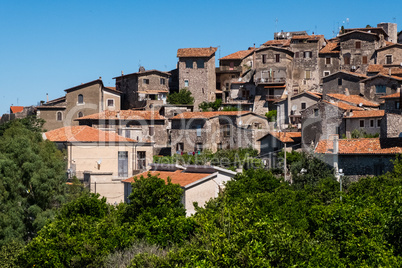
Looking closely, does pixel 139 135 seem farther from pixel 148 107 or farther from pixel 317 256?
pixel 317 256

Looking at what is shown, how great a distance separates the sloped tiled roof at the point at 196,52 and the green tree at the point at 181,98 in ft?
14.7

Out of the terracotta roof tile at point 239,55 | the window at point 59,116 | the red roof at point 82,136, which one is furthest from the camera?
the terracotta roof tile at point 239,55

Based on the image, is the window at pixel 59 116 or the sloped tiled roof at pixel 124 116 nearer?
the sloped tiled roof at pixel 124 116

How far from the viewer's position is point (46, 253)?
24.1 m

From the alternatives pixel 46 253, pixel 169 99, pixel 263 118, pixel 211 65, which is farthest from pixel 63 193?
pixel 211 65

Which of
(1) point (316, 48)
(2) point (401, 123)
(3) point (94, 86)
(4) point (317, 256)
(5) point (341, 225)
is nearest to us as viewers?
(4) point (317, 256)

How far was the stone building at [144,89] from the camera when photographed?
7438 cm

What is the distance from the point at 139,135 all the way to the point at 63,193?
2744cm

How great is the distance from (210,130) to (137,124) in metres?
7.70

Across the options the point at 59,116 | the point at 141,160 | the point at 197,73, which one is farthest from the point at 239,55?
the point at 141,160

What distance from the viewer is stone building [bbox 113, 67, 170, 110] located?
74375mm

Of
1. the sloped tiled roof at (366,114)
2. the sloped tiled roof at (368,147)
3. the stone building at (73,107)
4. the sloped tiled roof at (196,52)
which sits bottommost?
the sloped tiled roof at (368,147)

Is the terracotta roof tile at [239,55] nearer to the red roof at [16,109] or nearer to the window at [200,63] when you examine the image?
the window at [200,63]

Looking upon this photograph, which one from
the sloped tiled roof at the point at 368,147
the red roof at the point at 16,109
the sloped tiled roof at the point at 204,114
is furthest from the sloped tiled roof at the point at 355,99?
the red roof at the point at 16,109
